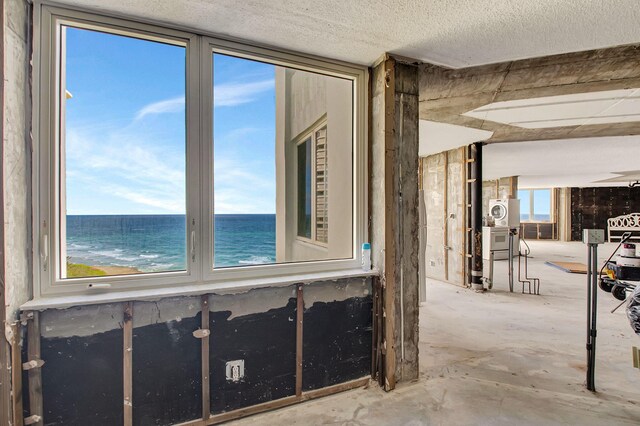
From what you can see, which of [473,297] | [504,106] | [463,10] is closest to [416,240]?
[463,10]

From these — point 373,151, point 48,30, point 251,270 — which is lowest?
point 251,270

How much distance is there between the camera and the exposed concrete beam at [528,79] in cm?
213

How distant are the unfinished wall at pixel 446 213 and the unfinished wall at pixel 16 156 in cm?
501

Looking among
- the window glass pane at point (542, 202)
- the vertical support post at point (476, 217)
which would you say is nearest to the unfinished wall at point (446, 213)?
the vertical support post at point (476, 217)

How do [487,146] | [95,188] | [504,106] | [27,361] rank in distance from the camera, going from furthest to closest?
[487,146]
[504,106]
[95,188]
[27,361]

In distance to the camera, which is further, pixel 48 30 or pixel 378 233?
pixel 378 233

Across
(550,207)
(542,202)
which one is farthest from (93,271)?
(542,202)

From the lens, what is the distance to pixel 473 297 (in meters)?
4.37

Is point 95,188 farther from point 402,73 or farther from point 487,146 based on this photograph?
point 487,146

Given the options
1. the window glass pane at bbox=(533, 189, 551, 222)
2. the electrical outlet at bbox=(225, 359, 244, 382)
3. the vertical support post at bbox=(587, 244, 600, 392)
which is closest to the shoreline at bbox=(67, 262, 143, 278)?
the electrical outlet at bbox=(225, 359, 244, 382)

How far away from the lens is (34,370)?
1.39m

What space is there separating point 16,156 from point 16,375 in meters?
1.01

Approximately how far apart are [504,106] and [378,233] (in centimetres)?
217

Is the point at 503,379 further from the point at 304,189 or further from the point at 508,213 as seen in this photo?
the point at 508,213
